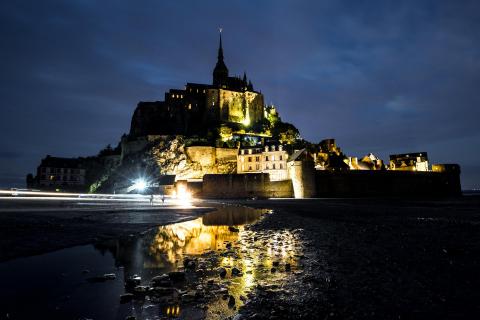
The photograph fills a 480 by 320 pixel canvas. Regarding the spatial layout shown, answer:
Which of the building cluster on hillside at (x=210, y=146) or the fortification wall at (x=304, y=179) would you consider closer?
the fortification wall at (x=304, y=179)

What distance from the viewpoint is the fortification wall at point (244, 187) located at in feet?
185

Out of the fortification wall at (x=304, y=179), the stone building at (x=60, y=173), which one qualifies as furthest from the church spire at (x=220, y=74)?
the fortification wall at (x=304, y=179)

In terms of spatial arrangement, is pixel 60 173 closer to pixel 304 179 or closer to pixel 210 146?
pixel 210 146

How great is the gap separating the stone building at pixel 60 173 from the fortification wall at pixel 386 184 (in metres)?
77.3

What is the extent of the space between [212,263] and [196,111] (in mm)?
89380

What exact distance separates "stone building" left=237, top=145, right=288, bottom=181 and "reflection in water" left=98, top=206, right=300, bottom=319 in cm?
5245

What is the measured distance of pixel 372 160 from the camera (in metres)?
80.5

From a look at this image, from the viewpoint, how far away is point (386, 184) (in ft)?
203

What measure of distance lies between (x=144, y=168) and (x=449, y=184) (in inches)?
3041

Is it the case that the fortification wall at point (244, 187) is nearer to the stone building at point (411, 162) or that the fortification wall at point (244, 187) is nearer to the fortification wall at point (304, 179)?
the fortification wall at point (304, 179)

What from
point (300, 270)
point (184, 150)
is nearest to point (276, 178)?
point (184, 150)

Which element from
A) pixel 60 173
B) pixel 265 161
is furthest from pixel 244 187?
pixel 60 173

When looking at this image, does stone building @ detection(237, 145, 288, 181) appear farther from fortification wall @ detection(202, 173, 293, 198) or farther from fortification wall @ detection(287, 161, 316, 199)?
fortification wall @ detection(287, 161, 316, 199)

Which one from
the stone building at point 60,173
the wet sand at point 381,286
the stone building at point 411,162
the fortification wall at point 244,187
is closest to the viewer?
the wet sand at point 381,286
